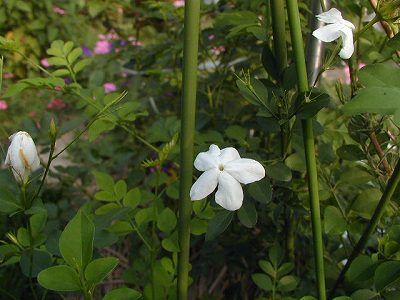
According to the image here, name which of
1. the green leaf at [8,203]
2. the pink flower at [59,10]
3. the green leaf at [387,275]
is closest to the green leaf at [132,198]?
the green leaf at [8,203]

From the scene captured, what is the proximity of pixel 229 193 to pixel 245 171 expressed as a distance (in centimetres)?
3

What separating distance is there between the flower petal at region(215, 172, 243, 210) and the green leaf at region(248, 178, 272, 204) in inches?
3.1

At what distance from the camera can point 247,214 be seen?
706mm

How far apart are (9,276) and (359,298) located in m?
1.25

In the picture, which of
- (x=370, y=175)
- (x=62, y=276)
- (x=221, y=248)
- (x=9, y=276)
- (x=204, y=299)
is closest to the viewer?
(x=62, y=276)

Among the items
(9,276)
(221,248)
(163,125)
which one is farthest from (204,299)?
(9,276)

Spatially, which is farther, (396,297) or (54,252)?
(54,252)

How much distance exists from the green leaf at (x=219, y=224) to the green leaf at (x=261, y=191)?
0.14ft

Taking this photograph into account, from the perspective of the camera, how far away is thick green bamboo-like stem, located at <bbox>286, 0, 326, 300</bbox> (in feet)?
2.10

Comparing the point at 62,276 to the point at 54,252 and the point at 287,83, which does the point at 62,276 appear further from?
the point at 287,83

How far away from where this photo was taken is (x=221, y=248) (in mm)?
1335

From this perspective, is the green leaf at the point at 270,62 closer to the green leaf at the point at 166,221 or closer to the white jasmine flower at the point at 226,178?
the white jasmine flower at the point at 226,178

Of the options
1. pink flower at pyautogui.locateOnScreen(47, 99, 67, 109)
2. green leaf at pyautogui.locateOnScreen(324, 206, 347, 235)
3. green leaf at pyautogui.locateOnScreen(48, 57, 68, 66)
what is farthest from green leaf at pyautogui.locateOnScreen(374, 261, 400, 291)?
pink flower at pyautogui.locateOnScreen(47, 99, 67, 109)

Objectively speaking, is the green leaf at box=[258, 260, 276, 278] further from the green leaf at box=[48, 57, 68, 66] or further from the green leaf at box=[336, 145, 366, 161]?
the green leaf at box=[48, 57, 68, 66]
